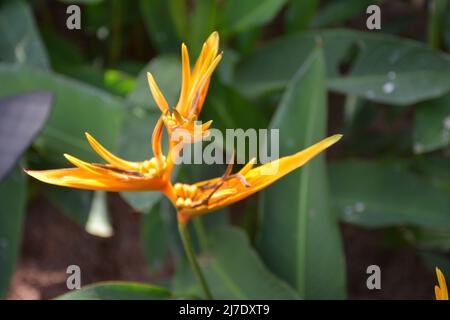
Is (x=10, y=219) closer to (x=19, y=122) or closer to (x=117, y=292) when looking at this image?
(x=19, y=122)

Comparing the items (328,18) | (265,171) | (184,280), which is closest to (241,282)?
(184,280)

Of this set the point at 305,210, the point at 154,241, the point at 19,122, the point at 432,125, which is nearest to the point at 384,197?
the point at 432,125

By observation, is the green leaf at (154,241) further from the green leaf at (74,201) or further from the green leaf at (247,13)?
the green leaf at (247,13)

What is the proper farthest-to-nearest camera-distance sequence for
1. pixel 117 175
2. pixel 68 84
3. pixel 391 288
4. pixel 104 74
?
pixel 391 288
pixel 104 74
pixel 68 84
pixel 117 175

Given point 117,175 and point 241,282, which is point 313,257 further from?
point 117,175

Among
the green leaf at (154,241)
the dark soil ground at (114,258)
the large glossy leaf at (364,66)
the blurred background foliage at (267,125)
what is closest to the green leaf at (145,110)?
the blurred background foliage at (267,125)

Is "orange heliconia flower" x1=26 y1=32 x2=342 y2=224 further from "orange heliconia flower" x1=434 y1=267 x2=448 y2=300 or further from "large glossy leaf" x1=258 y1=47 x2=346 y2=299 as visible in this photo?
"large glossy leaf" x1=258 y1=47 x2=346 y2=299
